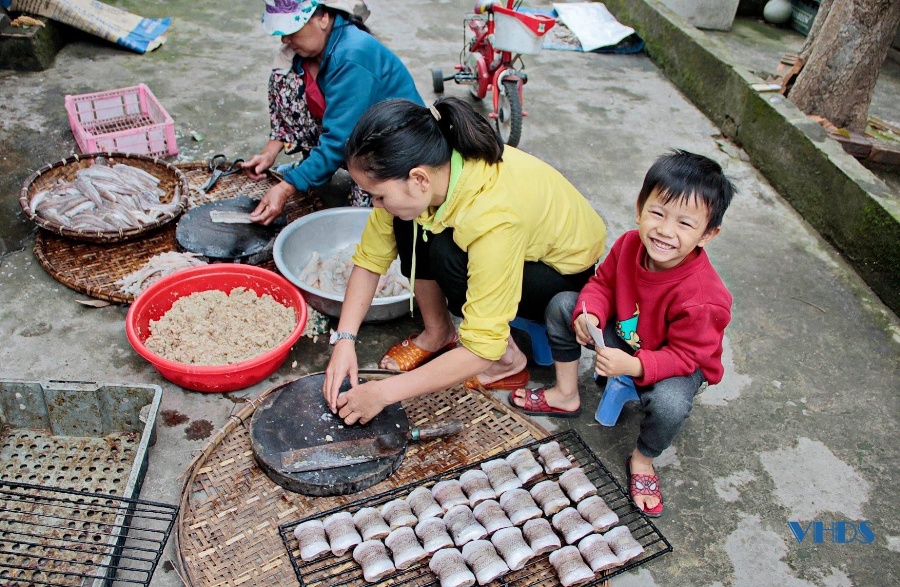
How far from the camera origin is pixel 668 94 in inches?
241

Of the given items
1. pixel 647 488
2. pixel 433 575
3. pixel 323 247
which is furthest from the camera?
pixel 323 247

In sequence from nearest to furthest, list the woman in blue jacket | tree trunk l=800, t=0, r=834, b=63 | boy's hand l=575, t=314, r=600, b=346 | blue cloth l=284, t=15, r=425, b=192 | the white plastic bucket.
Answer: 1. boy's hand l=575, t=314, r=600, b=346
2. the woman in blue jacket
3. blue cloth l=284, t=15, r=425, b=192
4. the white plastic bucket
5. tree trunk l=800, t=0, r=834, b=63

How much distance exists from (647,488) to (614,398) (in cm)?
36

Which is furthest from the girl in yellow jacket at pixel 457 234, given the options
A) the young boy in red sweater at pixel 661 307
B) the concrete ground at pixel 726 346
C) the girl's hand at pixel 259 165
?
the girl's hand at pixel 259 165

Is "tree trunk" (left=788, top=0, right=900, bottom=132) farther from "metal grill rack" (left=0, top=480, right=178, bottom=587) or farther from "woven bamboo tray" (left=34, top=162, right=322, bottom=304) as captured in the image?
"metal grill rack" (left=0, top=480, right=178, bottom=587)

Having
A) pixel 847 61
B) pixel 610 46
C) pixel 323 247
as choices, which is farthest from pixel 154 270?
pixel 610 46

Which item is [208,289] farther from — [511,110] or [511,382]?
[511,110]

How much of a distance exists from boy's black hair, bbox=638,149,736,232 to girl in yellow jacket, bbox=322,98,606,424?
0.46m

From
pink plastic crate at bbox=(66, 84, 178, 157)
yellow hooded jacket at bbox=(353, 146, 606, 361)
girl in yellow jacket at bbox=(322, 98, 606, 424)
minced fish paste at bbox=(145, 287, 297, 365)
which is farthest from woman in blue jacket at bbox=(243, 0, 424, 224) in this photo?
yellow hooded jacket at bbox=(353, 146, 606, 361)

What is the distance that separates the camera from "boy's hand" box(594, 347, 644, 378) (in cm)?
240

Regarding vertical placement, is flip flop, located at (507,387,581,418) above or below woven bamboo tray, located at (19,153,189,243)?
below

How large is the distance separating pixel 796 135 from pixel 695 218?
289 cm

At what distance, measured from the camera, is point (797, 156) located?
459cm

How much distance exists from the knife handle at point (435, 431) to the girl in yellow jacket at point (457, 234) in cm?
22
